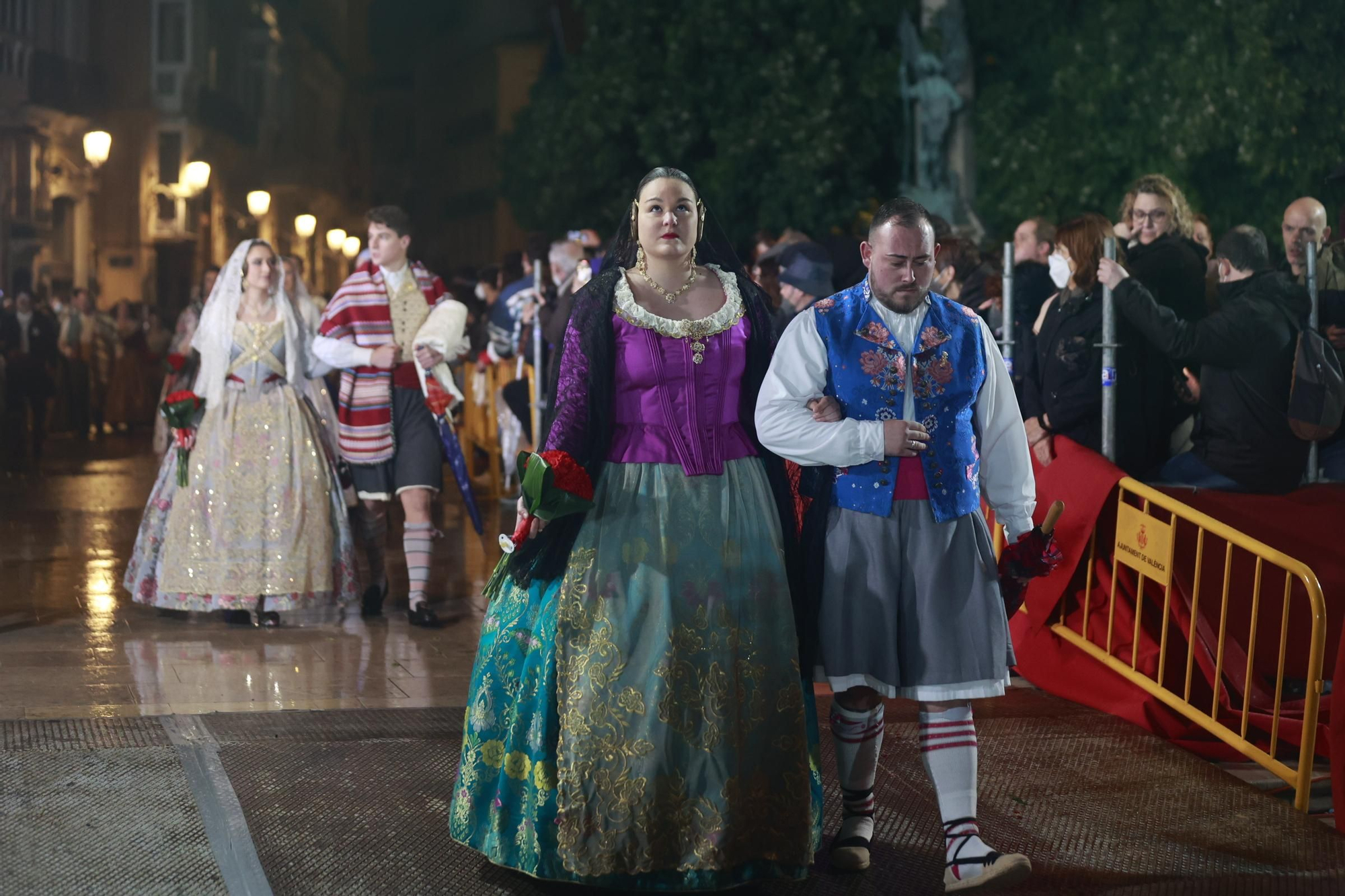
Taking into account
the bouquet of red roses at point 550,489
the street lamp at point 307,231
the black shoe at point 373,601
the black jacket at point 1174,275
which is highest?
the street lamp at point 307,231

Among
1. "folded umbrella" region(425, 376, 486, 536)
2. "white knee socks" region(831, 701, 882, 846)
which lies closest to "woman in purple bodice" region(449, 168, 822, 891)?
"white knee socks" region(831, 701, 882, 846)

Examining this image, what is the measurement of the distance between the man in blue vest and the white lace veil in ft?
13.9

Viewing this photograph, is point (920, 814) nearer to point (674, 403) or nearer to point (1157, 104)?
point (674, 403)

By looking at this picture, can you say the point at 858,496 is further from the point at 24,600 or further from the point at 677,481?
the point at 24,600

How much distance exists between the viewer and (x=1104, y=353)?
679 centimetres

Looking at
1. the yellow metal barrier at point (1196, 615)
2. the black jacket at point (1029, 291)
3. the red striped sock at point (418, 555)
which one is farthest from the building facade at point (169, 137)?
the yellow metal barrier at point (1196, 615)

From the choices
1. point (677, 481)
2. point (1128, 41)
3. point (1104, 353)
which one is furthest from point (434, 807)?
point (1128, 41)

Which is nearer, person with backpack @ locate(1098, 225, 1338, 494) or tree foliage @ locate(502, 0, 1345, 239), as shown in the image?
person with backpack @ locate(1098, 225, 1338, 494)

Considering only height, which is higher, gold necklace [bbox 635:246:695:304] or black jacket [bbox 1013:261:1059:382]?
black jacket [bbox 1013:261:1059:382]

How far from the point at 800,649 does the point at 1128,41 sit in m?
15.2

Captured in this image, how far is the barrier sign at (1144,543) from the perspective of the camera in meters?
5.98

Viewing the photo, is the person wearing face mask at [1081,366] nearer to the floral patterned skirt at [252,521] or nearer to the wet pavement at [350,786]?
the wet pavement at [350,786]

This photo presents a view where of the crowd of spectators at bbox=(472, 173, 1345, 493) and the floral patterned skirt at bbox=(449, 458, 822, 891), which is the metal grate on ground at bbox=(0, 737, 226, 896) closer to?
the floral patterned skirt at bbox=(449, 458, 822, 891)

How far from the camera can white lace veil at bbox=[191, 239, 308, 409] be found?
8.09m
